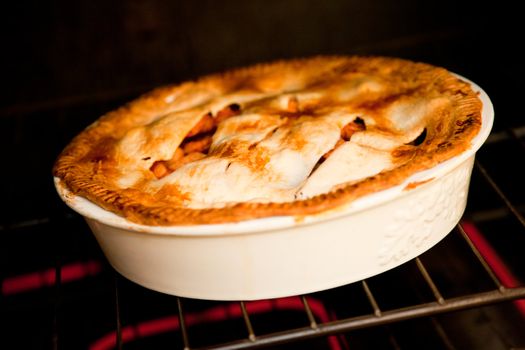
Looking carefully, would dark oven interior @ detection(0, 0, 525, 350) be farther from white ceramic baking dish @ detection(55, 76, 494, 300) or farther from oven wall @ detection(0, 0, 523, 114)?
white ceramic baking dish @ detection(55, 76, 494, 300)

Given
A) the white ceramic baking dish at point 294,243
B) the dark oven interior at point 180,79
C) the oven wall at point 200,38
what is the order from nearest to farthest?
1. the white ceramic baking dish at point 294,243
2. the dark oven interior at point 180,79
3. the oven wall at point 200,38

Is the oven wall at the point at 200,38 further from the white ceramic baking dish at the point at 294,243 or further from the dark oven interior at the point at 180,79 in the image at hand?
the white ceramic baking dish at the point at 294,243

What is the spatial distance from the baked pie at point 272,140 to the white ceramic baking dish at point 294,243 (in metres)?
0.01

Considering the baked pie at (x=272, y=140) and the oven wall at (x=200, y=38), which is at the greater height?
the oven wall at (x=200, y=38)

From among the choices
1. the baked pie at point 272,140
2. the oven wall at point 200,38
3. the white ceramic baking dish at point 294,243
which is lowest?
the white ceramic baking dish at point 294,243

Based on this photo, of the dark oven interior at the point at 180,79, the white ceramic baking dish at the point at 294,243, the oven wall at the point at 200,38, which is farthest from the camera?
the oven wall at the point at 200,38

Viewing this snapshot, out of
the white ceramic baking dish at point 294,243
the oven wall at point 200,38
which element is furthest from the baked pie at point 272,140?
the oven wall at point 200,38

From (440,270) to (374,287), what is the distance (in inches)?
5.5

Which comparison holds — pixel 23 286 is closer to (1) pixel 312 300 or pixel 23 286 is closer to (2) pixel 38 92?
(2) pixel 38 92

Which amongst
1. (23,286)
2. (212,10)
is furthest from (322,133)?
(23,286)

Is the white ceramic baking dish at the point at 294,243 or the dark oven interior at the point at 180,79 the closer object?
the white ceramic baking dish at the point at 294,243

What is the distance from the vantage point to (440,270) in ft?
4.18

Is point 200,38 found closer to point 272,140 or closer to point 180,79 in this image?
point 180,79

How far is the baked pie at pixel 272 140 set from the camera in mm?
819
